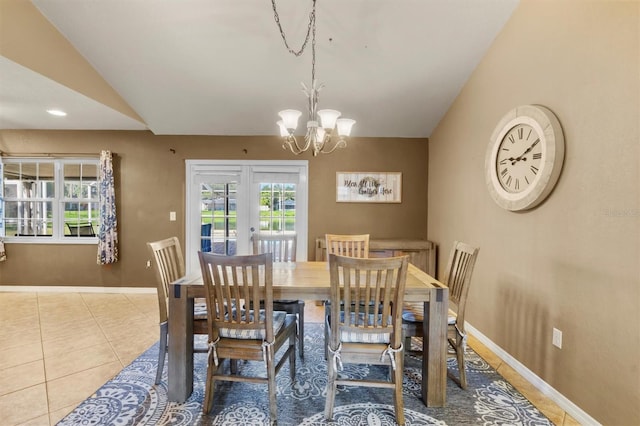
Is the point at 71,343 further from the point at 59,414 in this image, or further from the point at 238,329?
the point at 238,329

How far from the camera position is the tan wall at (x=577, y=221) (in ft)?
5.11

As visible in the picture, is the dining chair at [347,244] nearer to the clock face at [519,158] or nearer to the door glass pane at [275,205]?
the clock face at [519,158]

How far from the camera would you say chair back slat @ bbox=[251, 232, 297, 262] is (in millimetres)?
2902

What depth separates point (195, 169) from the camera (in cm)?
441

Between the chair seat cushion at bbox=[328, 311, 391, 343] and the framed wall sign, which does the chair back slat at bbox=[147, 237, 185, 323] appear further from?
the framed wall sign

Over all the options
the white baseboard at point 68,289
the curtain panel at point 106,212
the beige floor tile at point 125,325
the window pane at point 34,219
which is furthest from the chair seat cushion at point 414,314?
the window pane at point 34,219

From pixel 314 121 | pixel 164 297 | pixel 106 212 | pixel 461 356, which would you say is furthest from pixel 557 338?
pixel 106 212

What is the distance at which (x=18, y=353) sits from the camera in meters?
2.61

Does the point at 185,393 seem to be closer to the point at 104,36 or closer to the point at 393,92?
the point at 104,36

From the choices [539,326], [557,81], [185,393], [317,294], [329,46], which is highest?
[329,46]

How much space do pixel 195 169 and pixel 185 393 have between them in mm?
3179

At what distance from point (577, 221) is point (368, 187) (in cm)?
271

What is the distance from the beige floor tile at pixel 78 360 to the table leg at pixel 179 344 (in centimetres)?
90

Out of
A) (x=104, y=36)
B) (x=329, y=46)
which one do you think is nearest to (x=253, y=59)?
(x=329, y=46)
